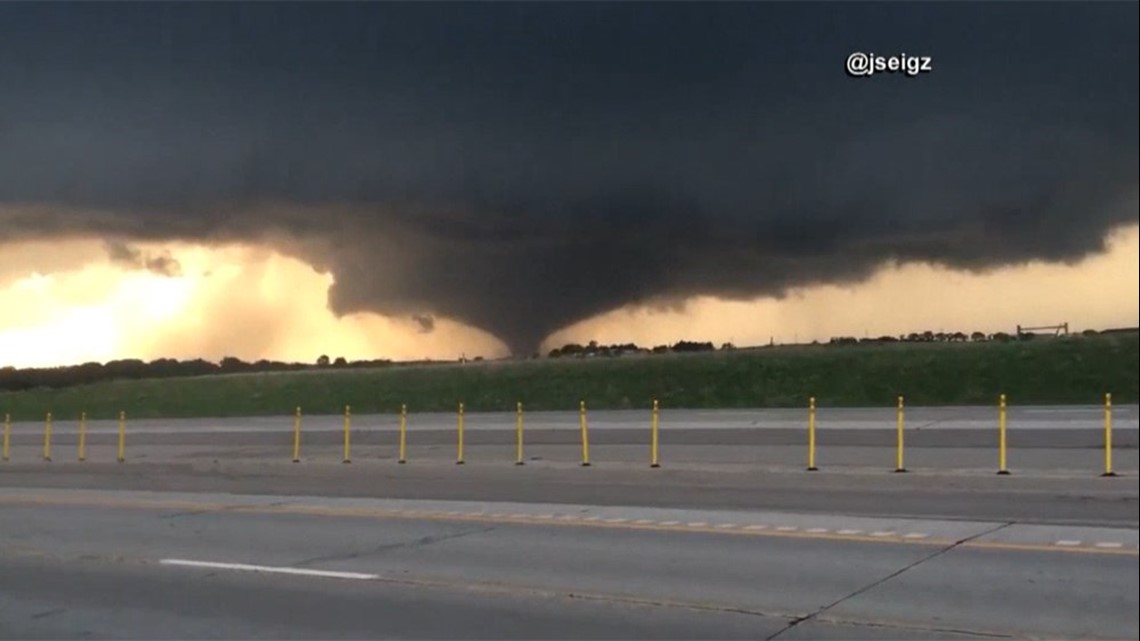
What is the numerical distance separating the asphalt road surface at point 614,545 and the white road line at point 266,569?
6 centimetres

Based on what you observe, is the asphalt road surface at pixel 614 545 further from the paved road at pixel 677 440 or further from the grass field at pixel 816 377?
the grass field at pixel 816 377

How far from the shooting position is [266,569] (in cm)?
1148

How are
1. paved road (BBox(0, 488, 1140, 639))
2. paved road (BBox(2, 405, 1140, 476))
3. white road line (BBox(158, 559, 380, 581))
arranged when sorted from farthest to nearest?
paved road (BBox(2, 405, 1140, 476)) < white road line (BBox(158, 559, 380, 581)) < paved road (BBox(0, 488, 1140, 639))

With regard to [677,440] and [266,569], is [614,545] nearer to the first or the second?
[266,569]

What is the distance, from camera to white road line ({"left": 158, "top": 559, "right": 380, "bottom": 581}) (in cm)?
1090

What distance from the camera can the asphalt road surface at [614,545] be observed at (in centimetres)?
856

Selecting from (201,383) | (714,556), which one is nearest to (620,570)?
(714,556)

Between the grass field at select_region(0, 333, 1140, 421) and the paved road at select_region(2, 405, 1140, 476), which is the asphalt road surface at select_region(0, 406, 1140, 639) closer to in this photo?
the paved road at select_region(2, 405, 1140, 476)

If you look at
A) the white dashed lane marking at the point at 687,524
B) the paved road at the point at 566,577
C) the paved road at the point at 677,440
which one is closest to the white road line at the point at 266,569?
the paved road at the point at 566,577

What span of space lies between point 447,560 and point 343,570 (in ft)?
3.34

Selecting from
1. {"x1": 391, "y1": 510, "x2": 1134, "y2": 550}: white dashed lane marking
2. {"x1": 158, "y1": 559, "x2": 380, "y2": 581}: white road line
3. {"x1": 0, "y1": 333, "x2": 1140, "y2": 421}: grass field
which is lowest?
{"x1": 158, "y1": 559, "x2": 380, "y2": 581}: white road line

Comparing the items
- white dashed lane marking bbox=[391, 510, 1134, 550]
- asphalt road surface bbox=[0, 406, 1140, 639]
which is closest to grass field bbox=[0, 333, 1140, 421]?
asphalt road surface bbox=[0, 406, 1140, 639]

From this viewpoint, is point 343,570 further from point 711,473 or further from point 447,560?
point 711,473

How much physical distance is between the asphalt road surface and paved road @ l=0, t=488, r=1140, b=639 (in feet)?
0.13
